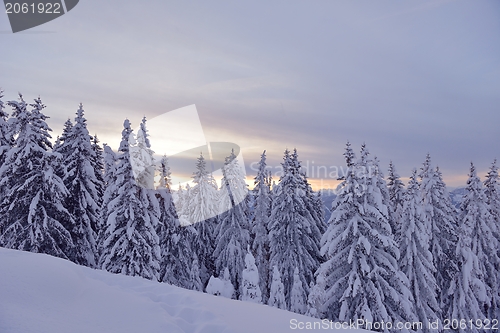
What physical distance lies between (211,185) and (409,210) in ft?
65.0

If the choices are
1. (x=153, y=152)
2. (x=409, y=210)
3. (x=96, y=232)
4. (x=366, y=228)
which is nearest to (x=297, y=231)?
(x=409, y=210)

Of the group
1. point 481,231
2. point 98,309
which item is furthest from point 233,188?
point 98,309

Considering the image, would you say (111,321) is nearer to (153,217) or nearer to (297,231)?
(153,217)

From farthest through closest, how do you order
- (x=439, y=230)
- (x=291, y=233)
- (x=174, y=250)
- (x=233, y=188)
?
(x=233, y=188) < (x=174, y=250) < (x=291, y=233) < (x=439, y=230)

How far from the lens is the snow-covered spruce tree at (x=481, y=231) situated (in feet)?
84.9

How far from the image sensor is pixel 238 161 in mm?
36000

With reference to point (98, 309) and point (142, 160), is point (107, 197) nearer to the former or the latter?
point (142, 160)

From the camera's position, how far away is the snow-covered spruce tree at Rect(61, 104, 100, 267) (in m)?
21.7

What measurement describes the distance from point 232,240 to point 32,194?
709 inches

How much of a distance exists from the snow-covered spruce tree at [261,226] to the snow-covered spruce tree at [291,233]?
2.45m

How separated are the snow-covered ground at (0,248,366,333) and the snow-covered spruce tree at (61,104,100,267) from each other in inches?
628

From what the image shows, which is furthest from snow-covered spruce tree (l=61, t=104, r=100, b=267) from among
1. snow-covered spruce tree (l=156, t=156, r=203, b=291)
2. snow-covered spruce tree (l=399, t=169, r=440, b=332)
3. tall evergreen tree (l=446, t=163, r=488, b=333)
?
tall evergreen tree (l=446, t=163, r=488, b=333)

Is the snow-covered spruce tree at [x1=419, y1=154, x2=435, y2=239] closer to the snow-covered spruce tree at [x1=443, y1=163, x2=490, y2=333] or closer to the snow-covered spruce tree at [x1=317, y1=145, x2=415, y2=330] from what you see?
the snow-covered spruce tree at [x1=443, y1=163, x2=490, y2=333]

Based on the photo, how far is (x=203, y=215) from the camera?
32.8m
